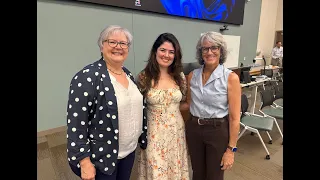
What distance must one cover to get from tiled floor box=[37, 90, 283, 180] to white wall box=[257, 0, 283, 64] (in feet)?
23.7

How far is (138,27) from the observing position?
3.88 metres

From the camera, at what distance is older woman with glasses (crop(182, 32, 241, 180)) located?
133 cm

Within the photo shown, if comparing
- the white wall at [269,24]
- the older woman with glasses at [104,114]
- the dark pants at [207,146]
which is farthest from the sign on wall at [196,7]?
the white wall at [269,24]

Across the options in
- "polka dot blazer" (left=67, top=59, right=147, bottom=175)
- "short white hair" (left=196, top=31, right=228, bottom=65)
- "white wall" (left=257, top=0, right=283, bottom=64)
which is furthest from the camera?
"white wall" (left=257, top=0, right=283, bottom=64)

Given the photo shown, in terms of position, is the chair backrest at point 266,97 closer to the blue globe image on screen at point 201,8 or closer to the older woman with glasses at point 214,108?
the older woman with glasses at point 214,108

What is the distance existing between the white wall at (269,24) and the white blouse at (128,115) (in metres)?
9.25

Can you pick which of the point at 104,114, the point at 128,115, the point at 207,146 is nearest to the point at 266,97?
the point at 207,146

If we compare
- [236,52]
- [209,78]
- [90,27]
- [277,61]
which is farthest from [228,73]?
[277,61]

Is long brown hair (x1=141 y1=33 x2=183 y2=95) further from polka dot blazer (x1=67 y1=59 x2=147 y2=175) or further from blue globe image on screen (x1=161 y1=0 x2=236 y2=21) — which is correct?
blue globe image on screen (x1=161 y1=0 x2=236 y2=21)

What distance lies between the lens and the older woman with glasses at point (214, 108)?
1.33 metres

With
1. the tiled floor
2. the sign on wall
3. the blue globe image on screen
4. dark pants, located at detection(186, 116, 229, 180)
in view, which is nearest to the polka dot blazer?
dark pants, located at detection(186, 116, 229, 180)

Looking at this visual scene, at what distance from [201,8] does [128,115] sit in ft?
14.6

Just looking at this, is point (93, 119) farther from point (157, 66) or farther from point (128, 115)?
point (157, 66)
